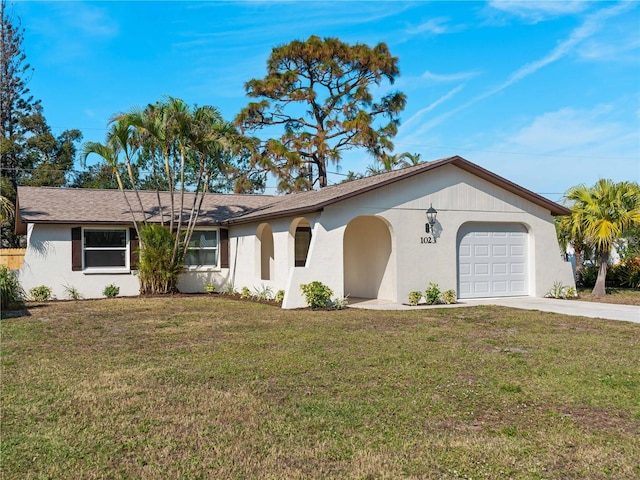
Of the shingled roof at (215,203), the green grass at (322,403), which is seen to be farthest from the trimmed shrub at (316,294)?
the green grass at (322,403)

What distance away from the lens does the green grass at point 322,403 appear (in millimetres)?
4152

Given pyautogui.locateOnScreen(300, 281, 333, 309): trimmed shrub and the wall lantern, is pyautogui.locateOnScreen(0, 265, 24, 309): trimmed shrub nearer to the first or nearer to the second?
pyautogui.locateOnScreen(300, 281, 333, 309): trimmed shrub

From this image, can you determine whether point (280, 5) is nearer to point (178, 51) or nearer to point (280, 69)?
point (178, 51)

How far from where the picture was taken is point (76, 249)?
17891 mm

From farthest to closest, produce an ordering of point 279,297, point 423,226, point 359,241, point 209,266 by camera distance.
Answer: point 209,266 → point 359,241 → point 279,297 → point 423,226

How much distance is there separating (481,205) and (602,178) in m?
4.85

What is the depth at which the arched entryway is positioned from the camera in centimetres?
1600

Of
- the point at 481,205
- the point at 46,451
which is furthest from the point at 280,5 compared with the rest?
the point at 46,451

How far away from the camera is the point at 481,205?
15930 mm

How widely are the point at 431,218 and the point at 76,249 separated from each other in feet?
37.6

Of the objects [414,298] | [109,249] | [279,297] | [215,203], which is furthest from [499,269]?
[109,249]

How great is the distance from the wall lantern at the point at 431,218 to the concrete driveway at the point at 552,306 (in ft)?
7.29

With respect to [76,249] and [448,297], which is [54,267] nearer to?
[76,249]

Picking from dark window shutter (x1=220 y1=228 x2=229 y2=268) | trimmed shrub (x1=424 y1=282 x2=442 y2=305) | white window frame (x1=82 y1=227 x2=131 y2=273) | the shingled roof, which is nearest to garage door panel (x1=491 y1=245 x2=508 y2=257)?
the shingled roof
